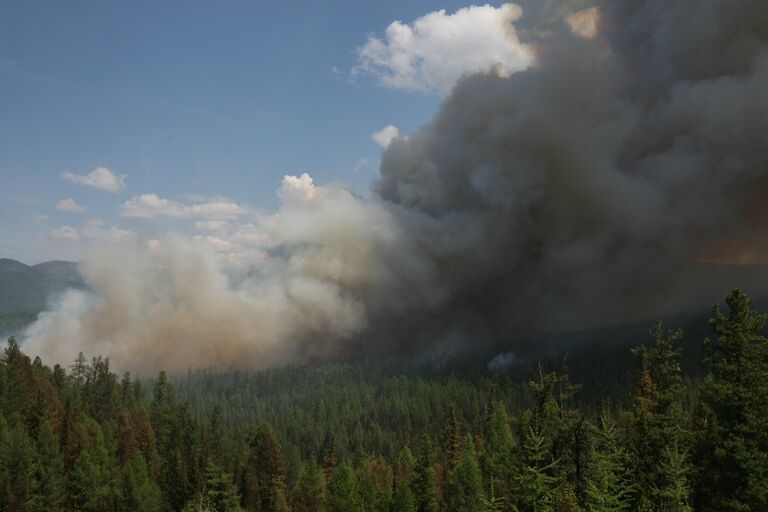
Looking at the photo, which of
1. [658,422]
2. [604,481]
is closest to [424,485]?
[658,422]

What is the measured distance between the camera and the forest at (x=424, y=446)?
2419cm

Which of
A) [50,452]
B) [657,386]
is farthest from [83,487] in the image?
[657,386]

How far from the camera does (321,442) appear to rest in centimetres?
13438

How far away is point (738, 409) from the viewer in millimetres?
24172

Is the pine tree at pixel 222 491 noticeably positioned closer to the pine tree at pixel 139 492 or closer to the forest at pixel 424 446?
the forest at pixel 424 446

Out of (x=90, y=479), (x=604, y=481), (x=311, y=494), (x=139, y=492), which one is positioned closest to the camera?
(x=604, y=481)

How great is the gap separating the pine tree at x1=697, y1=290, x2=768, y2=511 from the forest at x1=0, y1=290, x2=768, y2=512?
60 millimetres

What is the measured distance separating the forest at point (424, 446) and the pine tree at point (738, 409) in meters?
0.06

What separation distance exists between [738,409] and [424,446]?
4006 cm

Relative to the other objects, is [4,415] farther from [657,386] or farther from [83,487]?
[657,386]

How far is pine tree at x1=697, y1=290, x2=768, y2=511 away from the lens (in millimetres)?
23375

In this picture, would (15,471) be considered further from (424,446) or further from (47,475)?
(424,446)

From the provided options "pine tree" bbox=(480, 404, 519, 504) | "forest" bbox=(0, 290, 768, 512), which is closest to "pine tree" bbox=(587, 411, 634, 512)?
"forest" bbox=(0, 290, 768, 512)

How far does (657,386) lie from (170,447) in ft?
233
